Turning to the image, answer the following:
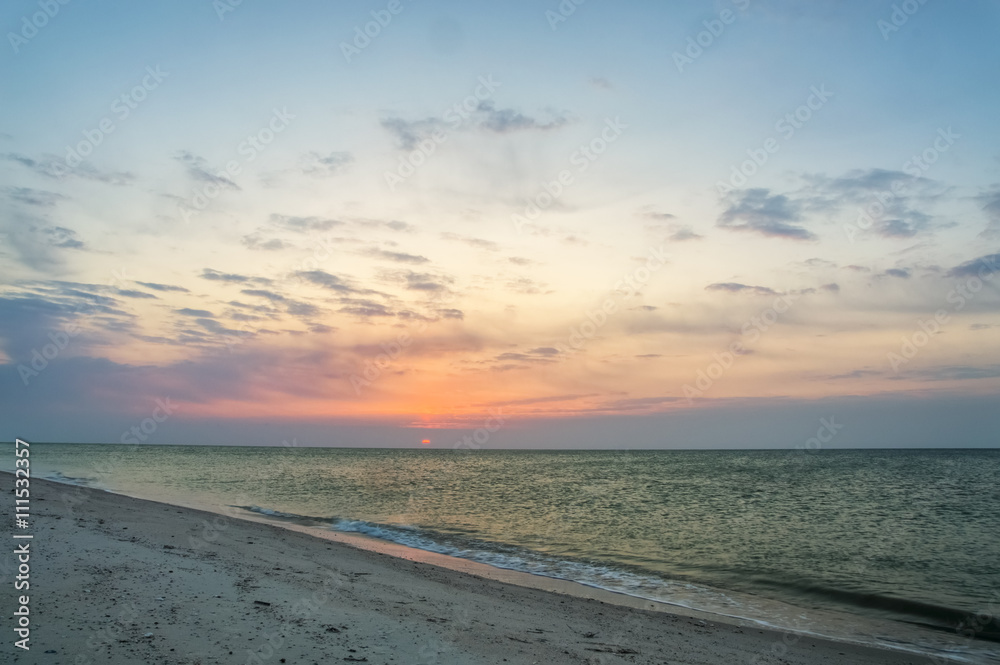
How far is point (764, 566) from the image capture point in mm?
22078

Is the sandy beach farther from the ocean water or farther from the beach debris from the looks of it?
the ocean water

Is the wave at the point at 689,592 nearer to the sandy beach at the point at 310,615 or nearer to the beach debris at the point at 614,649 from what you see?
the sandy beach at the point at 310,615

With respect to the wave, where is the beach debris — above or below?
above

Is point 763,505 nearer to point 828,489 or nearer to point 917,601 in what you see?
point 828,489

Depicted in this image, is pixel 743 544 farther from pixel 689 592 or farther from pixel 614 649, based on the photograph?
pixel 614 649

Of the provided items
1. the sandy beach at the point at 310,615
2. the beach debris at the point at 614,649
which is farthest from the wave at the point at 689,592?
the beach debris at the point at 614,649

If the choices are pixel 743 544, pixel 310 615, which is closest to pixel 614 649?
pixel 310 615

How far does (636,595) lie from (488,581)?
4602mm

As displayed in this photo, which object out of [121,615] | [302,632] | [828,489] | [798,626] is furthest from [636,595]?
[828,489]

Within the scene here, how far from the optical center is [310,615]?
10273mm

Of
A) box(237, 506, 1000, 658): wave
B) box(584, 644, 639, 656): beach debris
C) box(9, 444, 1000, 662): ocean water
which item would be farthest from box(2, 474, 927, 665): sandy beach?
box(9, 444, 1000, 662): ocean water

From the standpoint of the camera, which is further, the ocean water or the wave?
the ocean water

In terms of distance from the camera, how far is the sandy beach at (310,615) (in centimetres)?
836

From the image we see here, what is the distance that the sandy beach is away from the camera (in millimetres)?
8359
